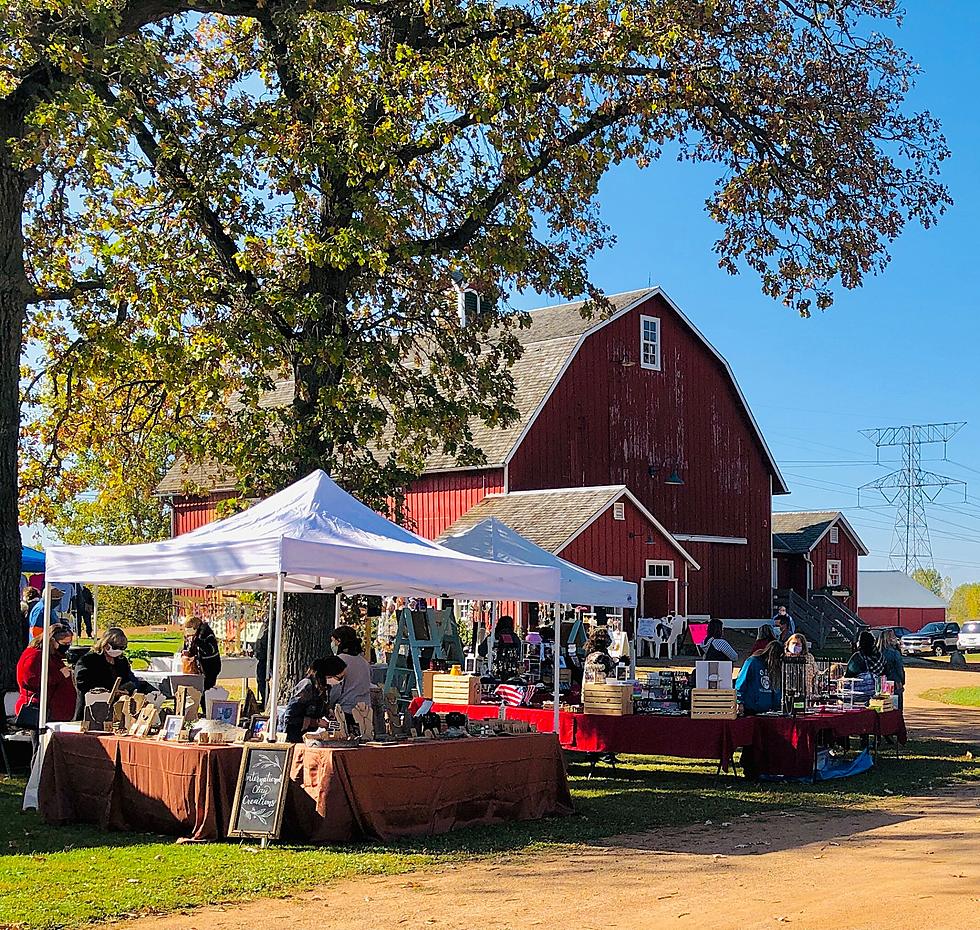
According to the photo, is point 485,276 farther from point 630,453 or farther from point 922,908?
point 630,453

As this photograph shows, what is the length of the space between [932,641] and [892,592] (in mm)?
23816

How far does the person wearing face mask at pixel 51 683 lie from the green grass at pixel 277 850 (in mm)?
750

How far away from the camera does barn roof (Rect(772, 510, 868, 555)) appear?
46250 millimetres

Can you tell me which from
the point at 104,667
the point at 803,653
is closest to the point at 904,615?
the point at 803,653

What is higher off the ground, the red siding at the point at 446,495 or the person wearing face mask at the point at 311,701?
the red siding at the point at 446,495

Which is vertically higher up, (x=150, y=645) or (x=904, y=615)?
(x=904, y=615)

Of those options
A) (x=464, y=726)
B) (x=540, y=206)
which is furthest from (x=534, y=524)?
(x=464, y=726)

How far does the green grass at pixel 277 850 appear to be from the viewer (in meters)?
8.73

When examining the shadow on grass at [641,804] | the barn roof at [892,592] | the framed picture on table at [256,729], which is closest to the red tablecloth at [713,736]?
the shadow on grass at [641,804]

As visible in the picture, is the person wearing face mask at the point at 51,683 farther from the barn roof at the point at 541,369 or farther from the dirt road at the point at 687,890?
the barn roof at the point at 541,369

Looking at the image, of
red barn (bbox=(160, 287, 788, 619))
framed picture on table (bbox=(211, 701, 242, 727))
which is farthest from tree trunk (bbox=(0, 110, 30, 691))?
red barn (bbox=(160, 287, 788, 619))

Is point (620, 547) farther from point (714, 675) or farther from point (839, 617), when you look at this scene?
point (714, 675)

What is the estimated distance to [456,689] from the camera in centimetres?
1680

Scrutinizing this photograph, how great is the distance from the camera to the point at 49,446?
24.2m
